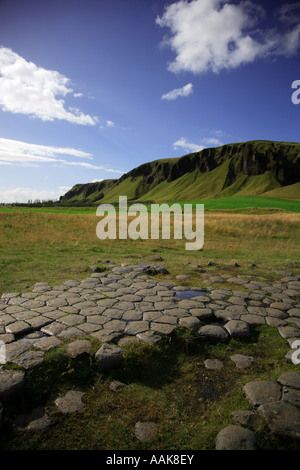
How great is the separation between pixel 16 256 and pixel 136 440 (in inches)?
347

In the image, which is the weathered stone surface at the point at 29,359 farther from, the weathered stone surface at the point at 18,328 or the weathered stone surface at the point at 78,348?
the weathered stone surface at the point at 18,328

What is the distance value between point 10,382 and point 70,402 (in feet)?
2.02

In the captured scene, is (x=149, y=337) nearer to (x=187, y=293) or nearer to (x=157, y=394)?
(x=157, y=394)

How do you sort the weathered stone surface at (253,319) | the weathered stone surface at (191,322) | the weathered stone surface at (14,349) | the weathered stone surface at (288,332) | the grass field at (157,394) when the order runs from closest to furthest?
the grass field at (157,394) < the weathered stone surface at (14,349) < the weathered stone surface at (288,332) < the weathered stone surface at (191,322) < the weathered stone surface at (253,319)

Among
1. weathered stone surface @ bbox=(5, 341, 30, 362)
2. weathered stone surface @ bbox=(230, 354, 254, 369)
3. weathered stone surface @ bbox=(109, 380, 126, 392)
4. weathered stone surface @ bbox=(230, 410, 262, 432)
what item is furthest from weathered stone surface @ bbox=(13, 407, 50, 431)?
weathered stone surface @ bbox=(230, 354, 254, 369)

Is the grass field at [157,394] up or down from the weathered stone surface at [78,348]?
down

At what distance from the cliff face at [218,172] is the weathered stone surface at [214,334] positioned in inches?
4633

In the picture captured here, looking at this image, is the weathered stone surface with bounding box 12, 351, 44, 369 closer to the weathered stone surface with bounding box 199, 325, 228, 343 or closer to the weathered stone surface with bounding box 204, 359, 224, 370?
A: the weathered stone surface with bounding box 204, 359, 224, 370

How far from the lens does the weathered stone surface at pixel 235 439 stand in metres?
2.07

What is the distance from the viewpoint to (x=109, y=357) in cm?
309

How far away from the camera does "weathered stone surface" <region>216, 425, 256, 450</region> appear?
207cm

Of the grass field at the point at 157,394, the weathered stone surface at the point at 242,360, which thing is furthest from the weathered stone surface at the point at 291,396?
the weathered stone surface at the point at 242,360

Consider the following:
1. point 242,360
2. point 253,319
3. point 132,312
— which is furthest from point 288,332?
point 132,312
